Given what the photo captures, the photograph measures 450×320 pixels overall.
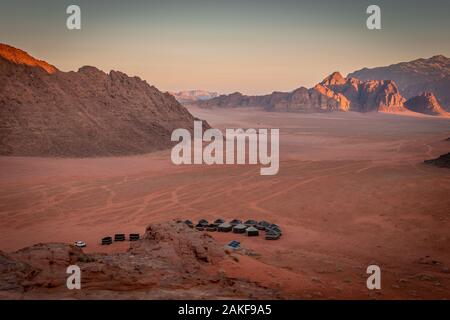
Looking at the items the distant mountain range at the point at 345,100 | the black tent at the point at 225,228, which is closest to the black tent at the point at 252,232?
the black tent at the point at 225,228

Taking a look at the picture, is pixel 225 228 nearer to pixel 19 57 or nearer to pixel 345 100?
pixel 19 57

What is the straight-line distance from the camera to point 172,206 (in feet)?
86.3

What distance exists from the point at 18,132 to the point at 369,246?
42173 millimetres

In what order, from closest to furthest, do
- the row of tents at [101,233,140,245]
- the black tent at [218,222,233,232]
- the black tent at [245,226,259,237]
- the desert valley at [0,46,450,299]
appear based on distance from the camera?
the desert valley at [0,46,450,299]
the row of tents at [101,233,140,245]
the black tent at [245,226,259,237]
the black tent at [218,222,233,232]

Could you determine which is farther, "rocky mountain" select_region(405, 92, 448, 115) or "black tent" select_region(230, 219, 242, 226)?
"rocky mountain" select_region(405, 92, 448, 115)

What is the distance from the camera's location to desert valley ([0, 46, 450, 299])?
11.0 metres

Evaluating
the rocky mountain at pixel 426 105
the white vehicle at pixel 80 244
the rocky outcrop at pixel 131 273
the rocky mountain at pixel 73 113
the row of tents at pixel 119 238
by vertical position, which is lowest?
the white vehicle at pixel 80 244

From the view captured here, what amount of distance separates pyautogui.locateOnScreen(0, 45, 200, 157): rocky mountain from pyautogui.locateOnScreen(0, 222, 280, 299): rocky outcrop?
3632 centimetres

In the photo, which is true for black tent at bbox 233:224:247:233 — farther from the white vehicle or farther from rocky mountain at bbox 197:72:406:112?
rocky mountain at bbox 197:72:406:112

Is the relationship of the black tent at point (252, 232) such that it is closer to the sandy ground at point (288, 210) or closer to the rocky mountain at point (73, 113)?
the sandy ground at point (288, 210)

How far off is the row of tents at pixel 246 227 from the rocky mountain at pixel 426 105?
15129cm

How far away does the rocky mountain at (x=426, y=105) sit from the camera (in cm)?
15125

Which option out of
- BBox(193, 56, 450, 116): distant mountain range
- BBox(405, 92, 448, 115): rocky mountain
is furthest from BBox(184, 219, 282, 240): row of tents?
BBox(405, 92, 448, 115): rocky mountain

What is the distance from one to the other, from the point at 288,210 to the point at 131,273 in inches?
627
